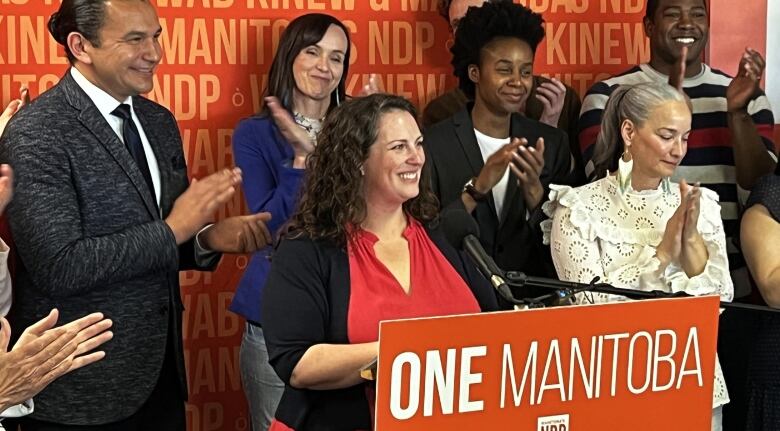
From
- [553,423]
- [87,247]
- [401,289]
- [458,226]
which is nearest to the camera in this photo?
[553,423]

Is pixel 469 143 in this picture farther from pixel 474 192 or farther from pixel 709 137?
pixel 709 137

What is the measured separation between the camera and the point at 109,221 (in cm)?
292

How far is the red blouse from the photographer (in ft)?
8.41

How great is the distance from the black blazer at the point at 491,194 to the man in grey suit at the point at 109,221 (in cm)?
86

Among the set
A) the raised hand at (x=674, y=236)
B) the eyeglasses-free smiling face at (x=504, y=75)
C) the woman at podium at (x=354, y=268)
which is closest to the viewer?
the woman at podium at (x=354, y=268)

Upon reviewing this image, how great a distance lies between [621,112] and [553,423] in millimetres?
1495

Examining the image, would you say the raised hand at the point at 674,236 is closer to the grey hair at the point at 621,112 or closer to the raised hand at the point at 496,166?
the grey hair at the point at 621,112

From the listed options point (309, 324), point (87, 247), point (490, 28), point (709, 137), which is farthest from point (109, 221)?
point (709, 137)

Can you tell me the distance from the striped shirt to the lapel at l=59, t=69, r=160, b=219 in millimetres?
1599

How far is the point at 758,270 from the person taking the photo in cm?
324

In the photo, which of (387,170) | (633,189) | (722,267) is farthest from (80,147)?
(722,267)

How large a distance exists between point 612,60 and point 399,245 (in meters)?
2.25

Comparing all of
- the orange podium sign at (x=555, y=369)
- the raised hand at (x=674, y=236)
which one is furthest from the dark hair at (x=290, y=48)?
the orange podium sign at (x=555, y=369)

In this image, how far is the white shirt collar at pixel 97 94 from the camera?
3.01 m
